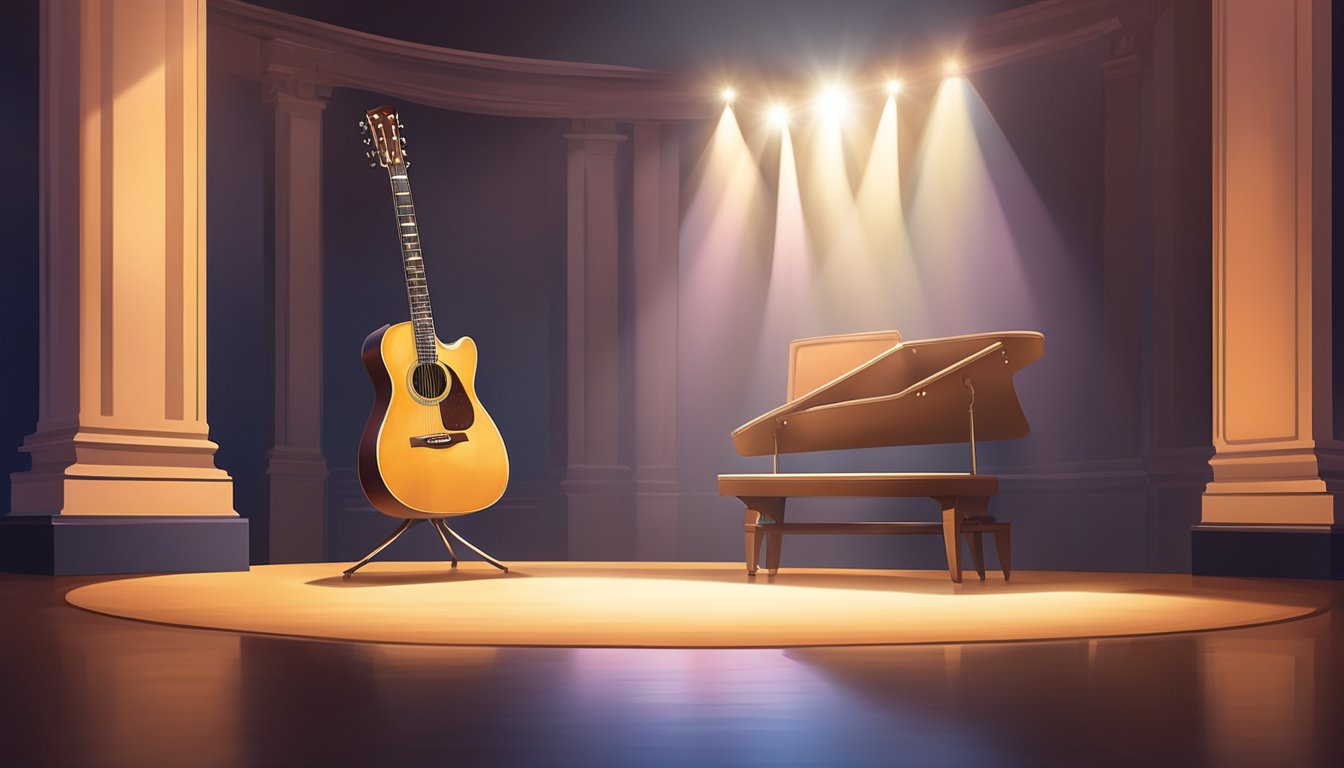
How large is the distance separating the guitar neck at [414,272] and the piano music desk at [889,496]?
1260 mm

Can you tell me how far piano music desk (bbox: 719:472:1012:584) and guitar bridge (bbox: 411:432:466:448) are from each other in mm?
1021

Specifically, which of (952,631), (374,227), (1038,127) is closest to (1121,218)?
(1038,127)

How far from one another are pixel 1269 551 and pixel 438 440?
3.27m

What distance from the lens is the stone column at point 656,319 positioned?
8.99 meters

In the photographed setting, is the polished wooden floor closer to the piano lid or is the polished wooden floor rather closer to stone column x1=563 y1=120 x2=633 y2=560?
the piano lid

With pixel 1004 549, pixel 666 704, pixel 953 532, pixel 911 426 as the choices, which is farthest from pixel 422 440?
pixel 666 704

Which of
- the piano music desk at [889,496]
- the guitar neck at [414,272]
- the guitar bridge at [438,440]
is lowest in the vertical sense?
the piano music desk at [889,496]

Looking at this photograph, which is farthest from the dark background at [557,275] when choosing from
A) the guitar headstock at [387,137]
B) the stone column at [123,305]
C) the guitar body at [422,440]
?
the guitar body at [422,440]

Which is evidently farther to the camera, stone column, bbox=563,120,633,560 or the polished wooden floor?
stone column, bbox=563,120,633,560

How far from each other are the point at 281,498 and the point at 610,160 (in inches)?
124

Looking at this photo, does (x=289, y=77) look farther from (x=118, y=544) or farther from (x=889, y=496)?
(x=889, y=496)

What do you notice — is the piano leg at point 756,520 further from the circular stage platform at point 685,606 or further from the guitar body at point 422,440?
the guitar body at point 422,440

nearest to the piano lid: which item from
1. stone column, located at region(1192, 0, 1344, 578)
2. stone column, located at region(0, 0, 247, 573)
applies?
stone column, located at region(1192, 0, 1344, 578)

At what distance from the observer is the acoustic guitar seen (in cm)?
490
